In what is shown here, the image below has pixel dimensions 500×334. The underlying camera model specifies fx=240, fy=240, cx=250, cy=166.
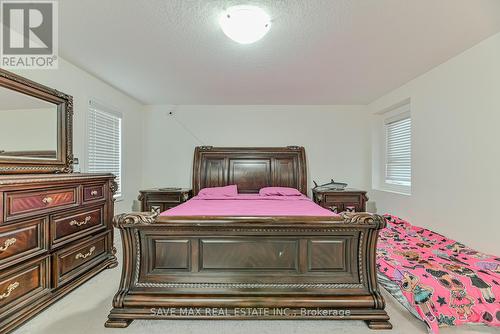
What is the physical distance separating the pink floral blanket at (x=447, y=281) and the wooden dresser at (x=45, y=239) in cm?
286

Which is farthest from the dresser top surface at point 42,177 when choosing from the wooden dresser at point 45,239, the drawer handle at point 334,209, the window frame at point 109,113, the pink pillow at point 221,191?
the drawer handle at point 334,209

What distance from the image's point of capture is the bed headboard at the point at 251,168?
406 cm

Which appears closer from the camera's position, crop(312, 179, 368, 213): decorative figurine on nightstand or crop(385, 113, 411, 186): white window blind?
crop(385, 113, 411, 186): white window blind

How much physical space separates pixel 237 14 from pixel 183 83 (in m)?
1.76

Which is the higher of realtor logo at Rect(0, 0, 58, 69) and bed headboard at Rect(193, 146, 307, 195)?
realtor logo at Rect(0, 0, 58, 69)

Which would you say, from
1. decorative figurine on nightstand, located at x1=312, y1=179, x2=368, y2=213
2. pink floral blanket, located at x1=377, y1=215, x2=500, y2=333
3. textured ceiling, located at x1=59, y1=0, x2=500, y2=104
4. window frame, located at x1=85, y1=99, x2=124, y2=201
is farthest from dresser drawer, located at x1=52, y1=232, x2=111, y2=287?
decorative figurine on nightstand, located at x1=312, y1=179, x2=368, y2=213

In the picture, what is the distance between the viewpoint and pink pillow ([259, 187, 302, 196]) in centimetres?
366

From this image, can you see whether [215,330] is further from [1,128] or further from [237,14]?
[1,128]

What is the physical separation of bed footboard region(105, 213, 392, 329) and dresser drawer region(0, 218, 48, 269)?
73 centimetres

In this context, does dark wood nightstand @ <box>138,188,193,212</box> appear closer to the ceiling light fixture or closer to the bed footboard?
the bed footboard

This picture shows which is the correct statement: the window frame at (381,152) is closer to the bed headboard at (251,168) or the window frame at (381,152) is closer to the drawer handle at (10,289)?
the bed headboard at (251,168)

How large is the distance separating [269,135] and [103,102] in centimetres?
262

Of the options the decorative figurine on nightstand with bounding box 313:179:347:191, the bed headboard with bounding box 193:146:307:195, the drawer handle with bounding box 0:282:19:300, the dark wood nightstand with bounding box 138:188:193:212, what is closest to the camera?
the drawer handle with bounding box 0:282:19:300

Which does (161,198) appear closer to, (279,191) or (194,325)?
(279,191)
